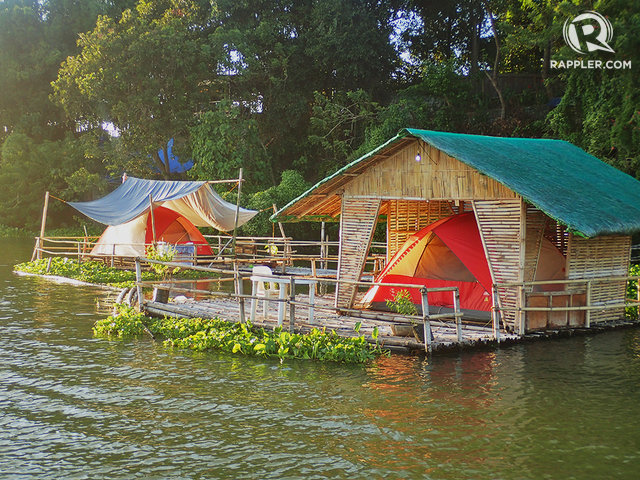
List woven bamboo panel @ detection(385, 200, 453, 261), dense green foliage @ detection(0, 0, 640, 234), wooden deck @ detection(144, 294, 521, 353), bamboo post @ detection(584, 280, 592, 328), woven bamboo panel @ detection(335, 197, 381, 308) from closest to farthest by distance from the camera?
wooden deck @ detection(144, 294, 521, 353), bamboo post @ detection(584, 280, 592, 328), woven bamboo panel @ detection(335, 197, 381, 308), woven bamboo panel @ detection(385, 200, 453, 261), dense green foliage @ detection(0, 0, 640, 234)

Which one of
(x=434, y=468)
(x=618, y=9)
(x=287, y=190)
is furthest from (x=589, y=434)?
(x=287, y=190)

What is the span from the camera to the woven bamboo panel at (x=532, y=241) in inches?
526

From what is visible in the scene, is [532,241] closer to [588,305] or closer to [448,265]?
[588,305]

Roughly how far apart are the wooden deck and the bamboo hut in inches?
21.6

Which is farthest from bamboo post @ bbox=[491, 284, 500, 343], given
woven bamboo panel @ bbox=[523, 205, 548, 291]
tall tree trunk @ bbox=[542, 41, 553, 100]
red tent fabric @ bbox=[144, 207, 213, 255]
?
tall tree trunk @ bbox=[542, 41, 553, 100]

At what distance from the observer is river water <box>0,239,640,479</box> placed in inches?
292

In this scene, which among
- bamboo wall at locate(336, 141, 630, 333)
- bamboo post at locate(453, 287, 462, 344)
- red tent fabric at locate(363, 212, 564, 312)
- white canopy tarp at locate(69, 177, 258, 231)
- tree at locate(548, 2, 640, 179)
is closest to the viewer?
bamboo post at locate(453, 287, 462, 344)

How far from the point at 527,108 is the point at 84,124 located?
27.4 metres

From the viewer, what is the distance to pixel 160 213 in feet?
86.7

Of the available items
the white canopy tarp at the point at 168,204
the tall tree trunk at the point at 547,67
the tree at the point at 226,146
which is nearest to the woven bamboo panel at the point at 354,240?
the white canopy tarp at the point at 168,204

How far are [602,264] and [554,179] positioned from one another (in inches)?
79.5

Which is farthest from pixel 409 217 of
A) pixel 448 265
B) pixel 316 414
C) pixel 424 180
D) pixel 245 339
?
pixel 316 414

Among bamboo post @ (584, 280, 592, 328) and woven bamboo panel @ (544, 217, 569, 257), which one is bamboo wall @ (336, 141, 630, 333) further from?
bamboo post @ (584, 280, 592, 328)

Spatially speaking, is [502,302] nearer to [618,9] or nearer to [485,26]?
[618,9]
